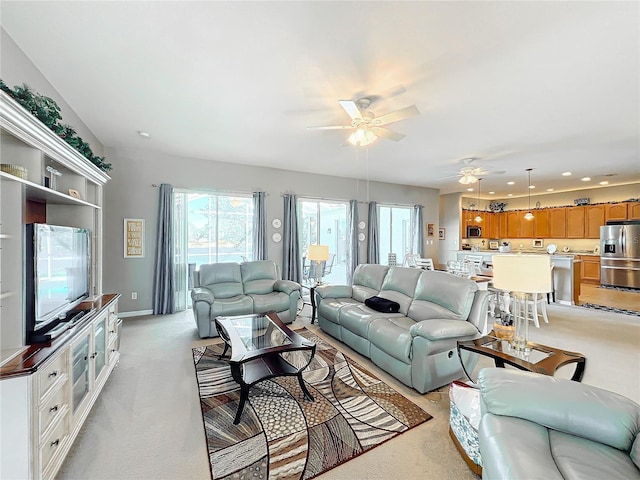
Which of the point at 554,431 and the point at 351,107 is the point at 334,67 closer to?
the point at 351,107

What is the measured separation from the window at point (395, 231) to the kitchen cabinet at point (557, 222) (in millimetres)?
4755

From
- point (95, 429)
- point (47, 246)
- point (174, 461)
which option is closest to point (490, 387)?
point (174, 461)

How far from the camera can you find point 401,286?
3.56 metres

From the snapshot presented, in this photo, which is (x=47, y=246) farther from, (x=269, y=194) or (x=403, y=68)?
(x=269, y=194)

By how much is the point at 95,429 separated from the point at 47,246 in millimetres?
1365

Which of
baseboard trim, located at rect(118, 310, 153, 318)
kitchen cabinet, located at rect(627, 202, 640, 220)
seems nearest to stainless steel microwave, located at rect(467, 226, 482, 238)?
kitchen cabinet, located at rect(627, 202, 640, 220)

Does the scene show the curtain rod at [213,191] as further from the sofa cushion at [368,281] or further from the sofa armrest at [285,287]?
→ the sofa cushion at [368,281]

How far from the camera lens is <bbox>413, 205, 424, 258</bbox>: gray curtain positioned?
8125 mm

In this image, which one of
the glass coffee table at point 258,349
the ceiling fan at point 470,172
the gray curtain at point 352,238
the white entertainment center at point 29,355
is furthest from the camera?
the gray curtain at point 352,238

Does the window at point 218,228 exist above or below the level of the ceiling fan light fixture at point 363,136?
below

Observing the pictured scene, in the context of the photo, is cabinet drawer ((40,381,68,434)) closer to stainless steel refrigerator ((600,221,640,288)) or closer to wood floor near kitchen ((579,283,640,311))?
wood floor near kitchen ((579,283,640,311))

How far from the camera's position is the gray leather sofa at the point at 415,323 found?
242 centimetres

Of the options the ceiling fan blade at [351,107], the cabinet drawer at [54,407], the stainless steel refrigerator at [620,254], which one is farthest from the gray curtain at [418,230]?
the cabinet drawer at [54,407]

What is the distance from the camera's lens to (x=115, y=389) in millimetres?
2514
